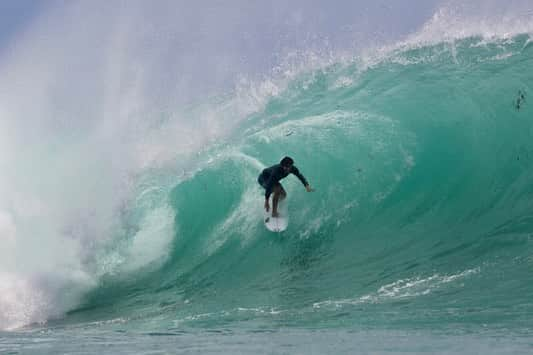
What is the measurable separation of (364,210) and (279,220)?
1.49m

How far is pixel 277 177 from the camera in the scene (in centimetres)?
1020

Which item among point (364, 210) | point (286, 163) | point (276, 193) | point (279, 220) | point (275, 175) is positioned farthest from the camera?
point (364, 210)

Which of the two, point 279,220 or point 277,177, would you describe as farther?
point 279,220

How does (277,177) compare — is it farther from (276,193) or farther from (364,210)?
(364,210)

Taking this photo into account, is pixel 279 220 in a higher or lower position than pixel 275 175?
lower

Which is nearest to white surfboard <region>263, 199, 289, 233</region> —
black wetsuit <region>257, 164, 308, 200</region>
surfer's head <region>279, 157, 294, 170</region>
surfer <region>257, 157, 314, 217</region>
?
surfer <region>257, 157, 314, 217</region>

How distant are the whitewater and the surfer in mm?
616

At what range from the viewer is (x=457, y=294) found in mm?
6926

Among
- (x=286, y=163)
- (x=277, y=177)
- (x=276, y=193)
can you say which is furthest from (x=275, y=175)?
(x=276, y=193)

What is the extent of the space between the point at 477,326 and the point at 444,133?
7248mm

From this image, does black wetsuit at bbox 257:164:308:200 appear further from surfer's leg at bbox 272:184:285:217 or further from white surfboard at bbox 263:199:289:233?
white surfboard at bbox 263:199:289:233

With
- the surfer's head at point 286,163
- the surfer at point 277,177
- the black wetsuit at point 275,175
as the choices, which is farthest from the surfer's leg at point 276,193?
the surfer's head at point 286,163

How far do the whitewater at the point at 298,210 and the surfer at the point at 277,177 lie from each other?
616 millimetres

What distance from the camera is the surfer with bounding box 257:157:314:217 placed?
32.9ft
